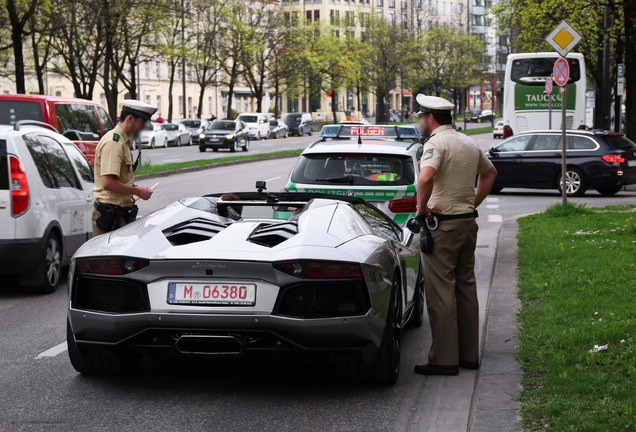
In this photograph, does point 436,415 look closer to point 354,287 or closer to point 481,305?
point 354,287

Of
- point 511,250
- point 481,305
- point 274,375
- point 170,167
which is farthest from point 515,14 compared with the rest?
point 274,375

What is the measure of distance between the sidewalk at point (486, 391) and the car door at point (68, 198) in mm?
4089

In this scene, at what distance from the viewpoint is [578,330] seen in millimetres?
7418

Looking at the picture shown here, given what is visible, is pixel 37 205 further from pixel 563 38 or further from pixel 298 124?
pixel 298 124

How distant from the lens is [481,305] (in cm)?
969

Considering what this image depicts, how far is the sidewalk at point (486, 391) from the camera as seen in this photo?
5594mm

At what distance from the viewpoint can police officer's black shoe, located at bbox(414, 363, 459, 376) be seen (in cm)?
679

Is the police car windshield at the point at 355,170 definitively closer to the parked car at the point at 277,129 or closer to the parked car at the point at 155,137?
the parked car at the point at 155,137

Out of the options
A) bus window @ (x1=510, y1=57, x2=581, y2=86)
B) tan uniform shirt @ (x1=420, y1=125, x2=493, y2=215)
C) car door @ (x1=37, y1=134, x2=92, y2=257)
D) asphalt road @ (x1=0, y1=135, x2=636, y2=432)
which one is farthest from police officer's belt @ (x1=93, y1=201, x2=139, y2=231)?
bus window @ (x1=510, y1=57, x2=581, y2=86)

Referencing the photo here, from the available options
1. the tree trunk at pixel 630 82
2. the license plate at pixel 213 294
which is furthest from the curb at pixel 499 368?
the tree trunk at pixel 630 82

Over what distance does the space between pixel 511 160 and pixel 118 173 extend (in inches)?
687

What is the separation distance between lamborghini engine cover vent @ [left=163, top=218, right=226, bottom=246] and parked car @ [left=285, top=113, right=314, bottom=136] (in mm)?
75236

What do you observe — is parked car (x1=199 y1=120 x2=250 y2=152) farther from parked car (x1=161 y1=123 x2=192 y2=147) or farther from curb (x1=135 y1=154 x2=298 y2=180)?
parked car (x1=161 y1=123 x2=192 y2=147)

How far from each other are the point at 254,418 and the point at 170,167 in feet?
94.5
